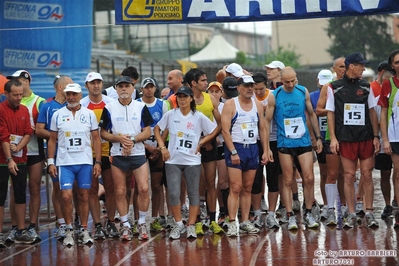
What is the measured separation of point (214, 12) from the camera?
13.1m

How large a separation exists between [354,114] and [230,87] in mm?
1900

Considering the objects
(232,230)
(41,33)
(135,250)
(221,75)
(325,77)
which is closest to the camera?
(135,250)

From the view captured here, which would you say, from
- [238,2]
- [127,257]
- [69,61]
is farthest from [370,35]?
[127,257]

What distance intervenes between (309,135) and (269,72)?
1957 millimetres

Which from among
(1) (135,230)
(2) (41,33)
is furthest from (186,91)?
(2) (41,33)

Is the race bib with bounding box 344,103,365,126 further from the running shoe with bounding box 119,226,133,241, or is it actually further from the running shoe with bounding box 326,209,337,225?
the running shoe with bounding box 119,226,133,241

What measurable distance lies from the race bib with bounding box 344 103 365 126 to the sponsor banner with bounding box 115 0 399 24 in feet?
4.78

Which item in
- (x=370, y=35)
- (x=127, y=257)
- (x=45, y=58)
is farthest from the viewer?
Answer: (x=370, y=35)

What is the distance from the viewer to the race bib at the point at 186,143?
12.2m

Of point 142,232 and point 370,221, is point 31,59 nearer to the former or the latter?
point 142,232

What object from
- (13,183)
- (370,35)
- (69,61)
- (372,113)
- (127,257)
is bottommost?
(127,257)

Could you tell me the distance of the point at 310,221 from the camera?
492 inches

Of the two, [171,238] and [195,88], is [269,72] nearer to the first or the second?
[195,88]

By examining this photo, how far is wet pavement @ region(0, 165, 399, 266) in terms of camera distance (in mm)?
10211
